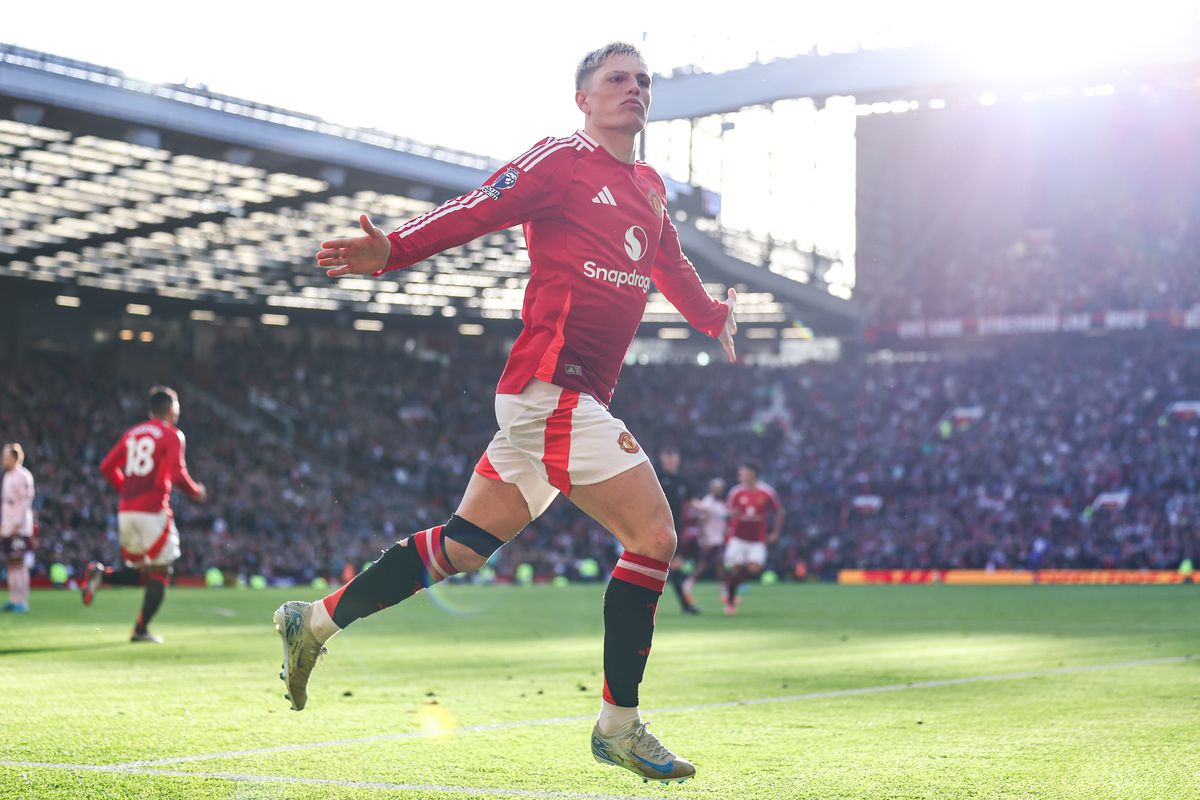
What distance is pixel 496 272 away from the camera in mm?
42688

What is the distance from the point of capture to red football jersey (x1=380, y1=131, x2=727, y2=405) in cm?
454

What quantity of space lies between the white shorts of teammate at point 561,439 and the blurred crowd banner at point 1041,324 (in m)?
41.2

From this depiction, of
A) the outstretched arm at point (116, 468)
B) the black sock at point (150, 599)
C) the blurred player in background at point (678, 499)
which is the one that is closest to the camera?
the black sock at point (150, 599)

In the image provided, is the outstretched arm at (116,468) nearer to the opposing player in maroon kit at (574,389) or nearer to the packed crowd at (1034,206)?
the opposing player in maroon kit at (574,389)

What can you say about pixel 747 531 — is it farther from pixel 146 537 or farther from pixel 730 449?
pixel 730 449

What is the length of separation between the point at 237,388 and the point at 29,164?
17.3m

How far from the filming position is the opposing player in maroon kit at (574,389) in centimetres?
443

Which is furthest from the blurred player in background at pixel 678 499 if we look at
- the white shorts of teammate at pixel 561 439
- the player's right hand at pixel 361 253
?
the player's right hand at pixel 361 253

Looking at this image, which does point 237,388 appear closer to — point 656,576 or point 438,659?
point 438,659

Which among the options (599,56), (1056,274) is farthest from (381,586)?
(1056,274)

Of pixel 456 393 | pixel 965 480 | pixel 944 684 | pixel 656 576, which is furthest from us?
pixel 456 393

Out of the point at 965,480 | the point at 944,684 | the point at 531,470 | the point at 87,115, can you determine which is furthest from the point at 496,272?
the point at 531,470

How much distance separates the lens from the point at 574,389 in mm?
4613

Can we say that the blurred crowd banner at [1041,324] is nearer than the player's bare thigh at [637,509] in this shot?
No
